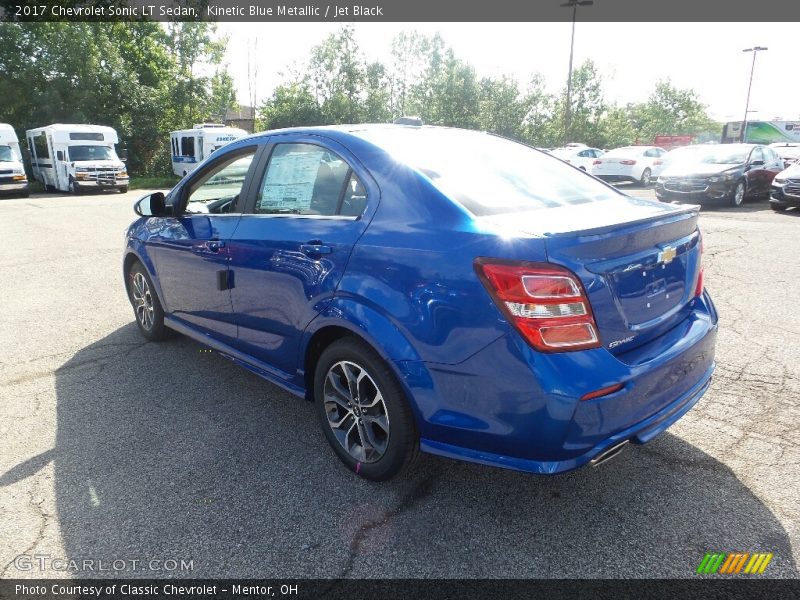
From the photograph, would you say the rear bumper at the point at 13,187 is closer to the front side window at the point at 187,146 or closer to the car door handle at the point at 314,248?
the front side window at the point at 187,146

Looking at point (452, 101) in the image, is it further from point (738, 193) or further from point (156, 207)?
point (156, 207)

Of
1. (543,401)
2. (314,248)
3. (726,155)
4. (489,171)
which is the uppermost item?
(726,155)

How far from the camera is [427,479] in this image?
2.85 m

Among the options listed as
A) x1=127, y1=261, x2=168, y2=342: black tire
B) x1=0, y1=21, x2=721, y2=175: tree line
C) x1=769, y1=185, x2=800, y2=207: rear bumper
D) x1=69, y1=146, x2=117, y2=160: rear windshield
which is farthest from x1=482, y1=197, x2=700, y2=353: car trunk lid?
Answer: x1=0, y1=21, x2=721, y2=175: tree line

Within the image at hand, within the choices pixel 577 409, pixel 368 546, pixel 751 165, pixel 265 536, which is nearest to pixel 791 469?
pixel 577 409

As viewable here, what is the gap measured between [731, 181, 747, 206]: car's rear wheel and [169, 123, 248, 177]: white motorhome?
65.2ft

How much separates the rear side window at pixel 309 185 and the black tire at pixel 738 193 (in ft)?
47.0

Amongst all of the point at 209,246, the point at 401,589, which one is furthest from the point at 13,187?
the point at 401,589

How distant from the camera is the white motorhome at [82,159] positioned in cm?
2250

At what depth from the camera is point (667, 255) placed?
2.52 m

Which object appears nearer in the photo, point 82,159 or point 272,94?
point 82,159

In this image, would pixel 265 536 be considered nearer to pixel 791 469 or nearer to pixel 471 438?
pixel 471 438

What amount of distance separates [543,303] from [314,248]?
4.09 feet

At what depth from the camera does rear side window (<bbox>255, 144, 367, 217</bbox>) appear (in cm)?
285
